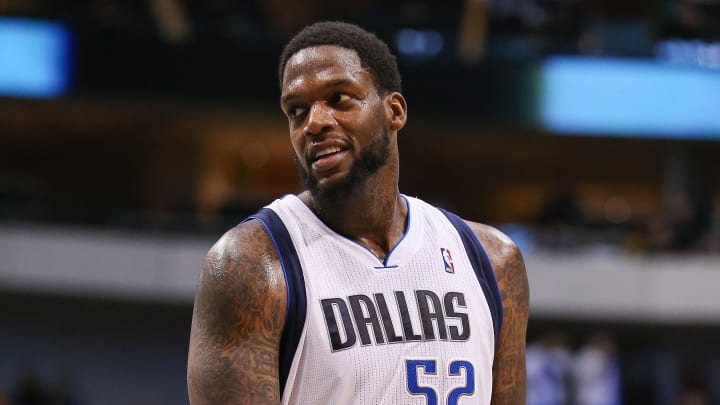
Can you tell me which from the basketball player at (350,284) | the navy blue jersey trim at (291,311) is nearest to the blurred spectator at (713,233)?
the basketball player at (350,284)

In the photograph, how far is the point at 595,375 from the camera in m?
15.4

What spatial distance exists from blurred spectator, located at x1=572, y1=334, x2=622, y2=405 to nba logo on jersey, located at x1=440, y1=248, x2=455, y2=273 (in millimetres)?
12014

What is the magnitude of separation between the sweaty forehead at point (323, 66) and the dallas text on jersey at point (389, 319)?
25.2 inches

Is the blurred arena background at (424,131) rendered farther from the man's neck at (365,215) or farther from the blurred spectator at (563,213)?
the man's neck at (365,215)

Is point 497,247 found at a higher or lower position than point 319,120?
lower

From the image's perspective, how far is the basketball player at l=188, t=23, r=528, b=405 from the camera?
3.03m

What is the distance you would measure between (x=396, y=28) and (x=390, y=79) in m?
14.2

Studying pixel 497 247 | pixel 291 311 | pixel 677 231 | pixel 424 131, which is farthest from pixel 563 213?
pixel 291 311

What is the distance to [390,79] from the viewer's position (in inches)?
134

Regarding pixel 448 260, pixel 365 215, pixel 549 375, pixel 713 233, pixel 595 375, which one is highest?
pixel 365 215

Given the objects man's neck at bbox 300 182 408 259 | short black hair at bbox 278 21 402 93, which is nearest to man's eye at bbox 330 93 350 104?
short black hair at bbox 278 21 402 93

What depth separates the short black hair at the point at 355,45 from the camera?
130 inches

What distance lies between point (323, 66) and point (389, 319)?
2.47 feet

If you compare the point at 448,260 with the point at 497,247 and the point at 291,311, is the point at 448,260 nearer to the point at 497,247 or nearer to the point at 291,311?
the point at 497,247
